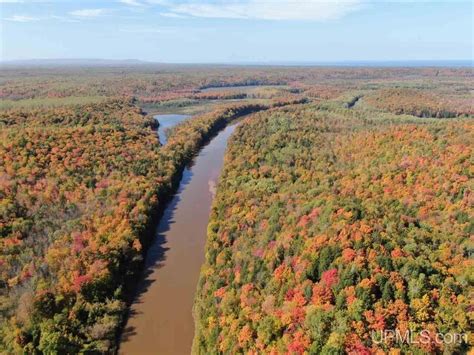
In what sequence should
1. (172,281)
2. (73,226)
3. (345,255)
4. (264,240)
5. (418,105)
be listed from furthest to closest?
1. (418,105)
2. (73,226)
3. (264,240)
4. (172,281)
5. (345,255)

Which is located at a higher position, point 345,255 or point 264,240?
point 345,255

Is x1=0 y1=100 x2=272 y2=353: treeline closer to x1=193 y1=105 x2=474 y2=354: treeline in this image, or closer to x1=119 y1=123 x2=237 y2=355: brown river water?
x1=119 y1=123 x2=237 y2=355: brown river water

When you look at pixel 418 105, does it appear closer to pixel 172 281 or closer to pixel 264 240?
pixel 264 240

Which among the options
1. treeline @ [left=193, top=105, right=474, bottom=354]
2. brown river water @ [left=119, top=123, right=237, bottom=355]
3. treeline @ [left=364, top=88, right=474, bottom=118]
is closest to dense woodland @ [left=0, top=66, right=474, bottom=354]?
treeline @ [left=193, top=105, right=474, bottom=354]

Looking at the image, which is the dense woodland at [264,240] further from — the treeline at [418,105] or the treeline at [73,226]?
the treeline at [418,105]

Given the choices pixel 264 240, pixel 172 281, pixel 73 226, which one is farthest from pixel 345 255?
pixel 73 226

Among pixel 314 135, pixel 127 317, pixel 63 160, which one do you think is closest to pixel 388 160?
pixel 314 135

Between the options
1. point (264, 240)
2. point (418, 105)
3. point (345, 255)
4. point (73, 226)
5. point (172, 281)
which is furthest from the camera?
point (418, 105)

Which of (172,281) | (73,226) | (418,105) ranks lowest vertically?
(172,281)
